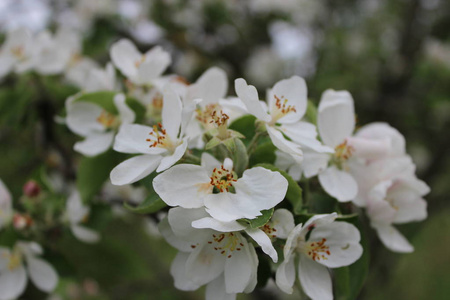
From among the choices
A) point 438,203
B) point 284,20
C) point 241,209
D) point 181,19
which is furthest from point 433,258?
point 241,209

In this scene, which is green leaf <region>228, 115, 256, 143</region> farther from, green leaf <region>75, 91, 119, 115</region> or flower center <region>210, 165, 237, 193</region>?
green leaf <region>75, 91, 119, 115</region>

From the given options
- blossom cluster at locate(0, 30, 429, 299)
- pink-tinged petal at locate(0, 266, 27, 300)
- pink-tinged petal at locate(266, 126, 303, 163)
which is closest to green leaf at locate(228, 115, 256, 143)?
blossom cluster at locate(0, 30, 429, 299)

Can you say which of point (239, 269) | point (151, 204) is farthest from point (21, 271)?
point (239, 269)

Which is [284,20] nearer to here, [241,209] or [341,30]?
[341,30]

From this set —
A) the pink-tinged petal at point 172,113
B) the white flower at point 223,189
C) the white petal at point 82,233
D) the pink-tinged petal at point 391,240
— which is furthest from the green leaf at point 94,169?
the pink-tinged petal at point 391,240

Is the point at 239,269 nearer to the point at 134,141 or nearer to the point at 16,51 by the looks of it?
the point at 134,141
